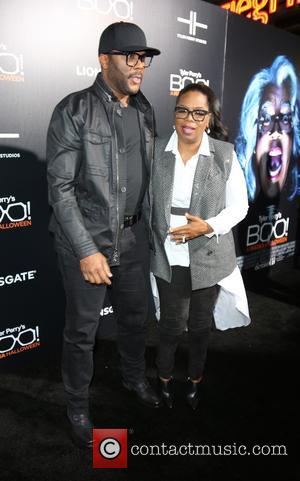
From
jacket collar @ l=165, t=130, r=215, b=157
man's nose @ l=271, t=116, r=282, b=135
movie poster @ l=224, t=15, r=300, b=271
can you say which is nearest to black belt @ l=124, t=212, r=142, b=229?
jacket collar @ l=165, t=130, r=215, b=157

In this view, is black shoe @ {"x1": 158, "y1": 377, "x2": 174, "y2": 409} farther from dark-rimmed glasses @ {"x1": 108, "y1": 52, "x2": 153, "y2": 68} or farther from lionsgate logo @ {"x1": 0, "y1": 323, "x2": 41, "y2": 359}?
dark-rimmed glasses @ {"x1": 108, "y1": 52, "x2": 153, "y2": 68}

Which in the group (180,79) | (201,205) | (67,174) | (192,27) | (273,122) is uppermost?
(192,27)

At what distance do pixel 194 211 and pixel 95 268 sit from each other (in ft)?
1.91

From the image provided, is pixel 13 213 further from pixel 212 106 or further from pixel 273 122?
pixel 273 122

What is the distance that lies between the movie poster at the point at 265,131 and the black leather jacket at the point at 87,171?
2.21m

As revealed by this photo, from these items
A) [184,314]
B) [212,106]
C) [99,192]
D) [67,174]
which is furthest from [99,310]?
[212,106]

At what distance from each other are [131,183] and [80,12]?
1.35 m

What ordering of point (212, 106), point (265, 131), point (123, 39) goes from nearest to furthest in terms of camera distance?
point (123, 39) < point (212, 106) < point (265, 131)

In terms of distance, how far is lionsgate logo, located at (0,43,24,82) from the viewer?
2215 mm

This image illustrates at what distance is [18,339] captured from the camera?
2.70 meters

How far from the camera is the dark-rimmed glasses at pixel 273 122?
3975 mm

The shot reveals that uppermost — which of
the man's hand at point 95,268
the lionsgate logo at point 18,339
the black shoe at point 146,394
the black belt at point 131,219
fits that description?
the black belt at point 131,219

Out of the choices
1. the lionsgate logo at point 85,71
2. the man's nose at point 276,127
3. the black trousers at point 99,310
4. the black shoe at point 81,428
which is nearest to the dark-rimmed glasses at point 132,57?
the black trousers at point 99,310

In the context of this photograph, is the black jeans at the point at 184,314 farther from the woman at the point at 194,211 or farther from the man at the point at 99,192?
the man at the point at 99,192
